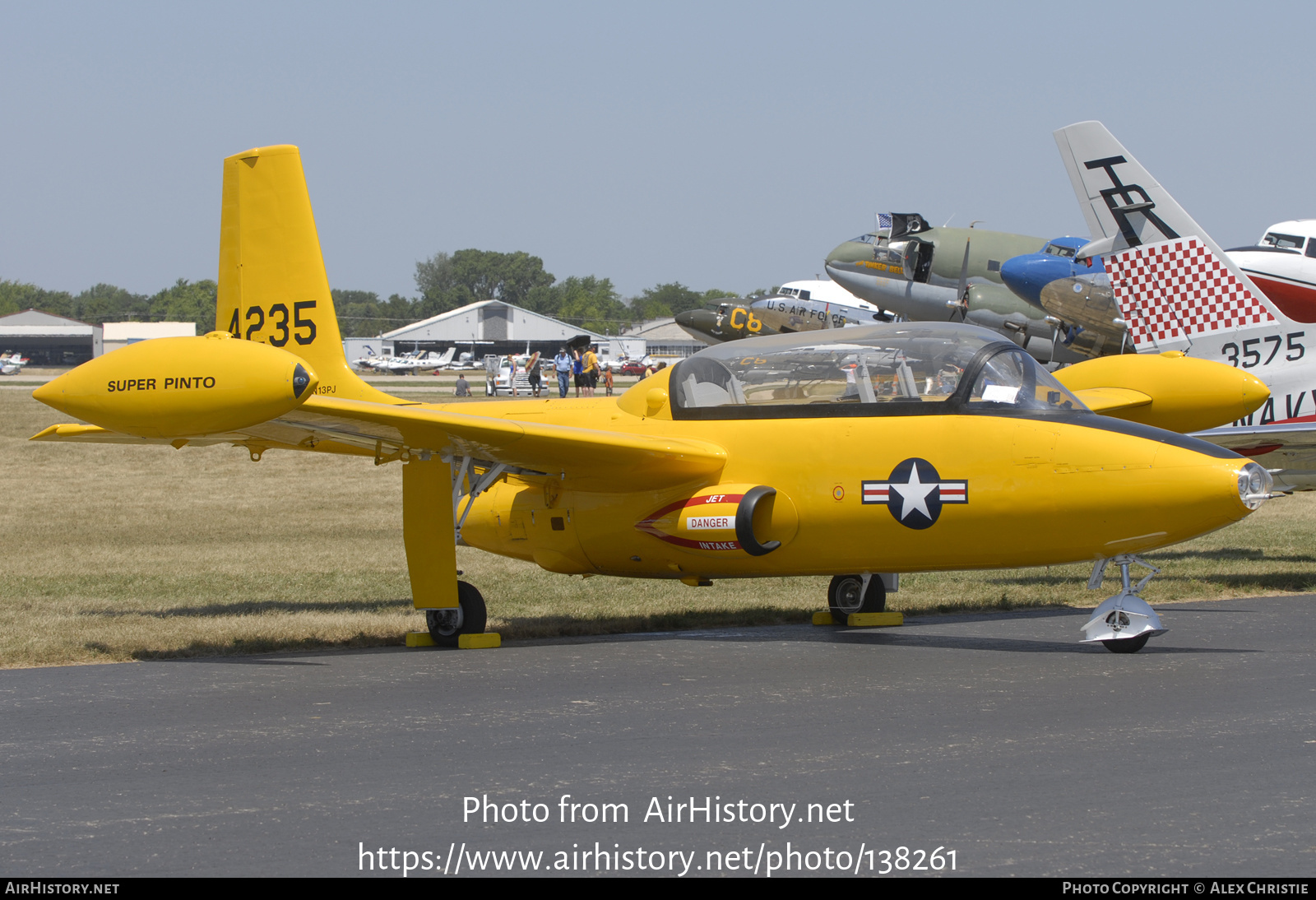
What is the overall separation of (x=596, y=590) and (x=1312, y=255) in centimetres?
1413

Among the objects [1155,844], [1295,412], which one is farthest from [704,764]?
[1295,412]

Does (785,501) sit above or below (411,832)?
above

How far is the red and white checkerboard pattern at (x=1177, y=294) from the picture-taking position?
45.4 feet

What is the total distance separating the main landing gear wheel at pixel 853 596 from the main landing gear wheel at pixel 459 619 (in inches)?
119

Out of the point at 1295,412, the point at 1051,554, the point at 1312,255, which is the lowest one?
the point at 1051,554

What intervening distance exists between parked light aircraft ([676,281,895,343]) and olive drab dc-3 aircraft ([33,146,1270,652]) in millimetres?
27657

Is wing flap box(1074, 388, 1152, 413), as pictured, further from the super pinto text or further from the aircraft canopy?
the super pinto text

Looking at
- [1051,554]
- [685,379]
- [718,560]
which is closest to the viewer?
[1051,554]

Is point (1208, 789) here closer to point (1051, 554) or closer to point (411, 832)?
point (411, 832)

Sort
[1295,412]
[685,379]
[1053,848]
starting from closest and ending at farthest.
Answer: [1053,848] → [685,379] → [1295,412]

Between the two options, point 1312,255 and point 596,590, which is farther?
point 1312,255

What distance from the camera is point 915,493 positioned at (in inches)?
367

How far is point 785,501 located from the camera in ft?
31.8

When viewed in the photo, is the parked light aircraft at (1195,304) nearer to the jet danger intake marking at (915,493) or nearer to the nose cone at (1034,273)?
the jet danger intake marking at (915,493)
